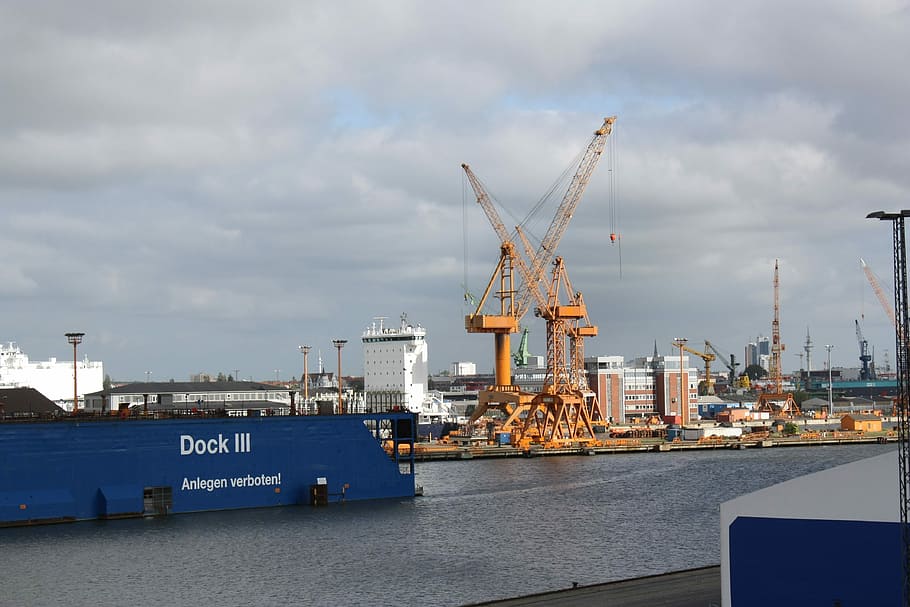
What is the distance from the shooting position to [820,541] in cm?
1931

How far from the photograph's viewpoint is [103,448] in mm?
41781

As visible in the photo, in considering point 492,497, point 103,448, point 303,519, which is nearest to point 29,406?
point 103,448

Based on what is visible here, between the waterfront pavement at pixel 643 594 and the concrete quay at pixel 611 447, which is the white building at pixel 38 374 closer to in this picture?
the concrete quay at pixel 611 447

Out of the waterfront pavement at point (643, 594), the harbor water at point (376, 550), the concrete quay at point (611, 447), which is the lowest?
the concrete quay at point (611, 447)

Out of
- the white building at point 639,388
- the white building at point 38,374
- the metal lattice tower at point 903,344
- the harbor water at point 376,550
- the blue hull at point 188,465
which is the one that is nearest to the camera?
the metal lattice tower at point 903,344

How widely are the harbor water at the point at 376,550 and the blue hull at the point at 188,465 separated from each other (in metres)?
0.79

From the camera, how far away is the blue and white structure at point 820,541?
61.3 feet

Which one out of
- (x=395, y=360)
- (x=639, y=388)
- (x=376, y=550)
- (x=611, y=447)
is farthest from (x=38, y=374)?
(x=639, y=388)

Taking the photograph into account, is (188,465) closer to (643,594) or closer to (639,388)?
(643,594)

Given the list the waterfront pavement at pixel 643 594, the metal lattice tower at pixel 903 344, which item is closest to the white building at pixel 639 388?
the waterfront pavement at pixel 643 594

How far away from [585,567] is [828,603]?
14.0 m

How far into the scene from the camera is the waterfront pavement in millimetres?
22844

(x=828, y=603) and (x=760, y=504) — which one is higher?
(x=760, y=504)

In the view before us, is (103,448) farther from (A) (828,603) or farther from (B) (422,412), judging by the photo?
(B) (422,412)
